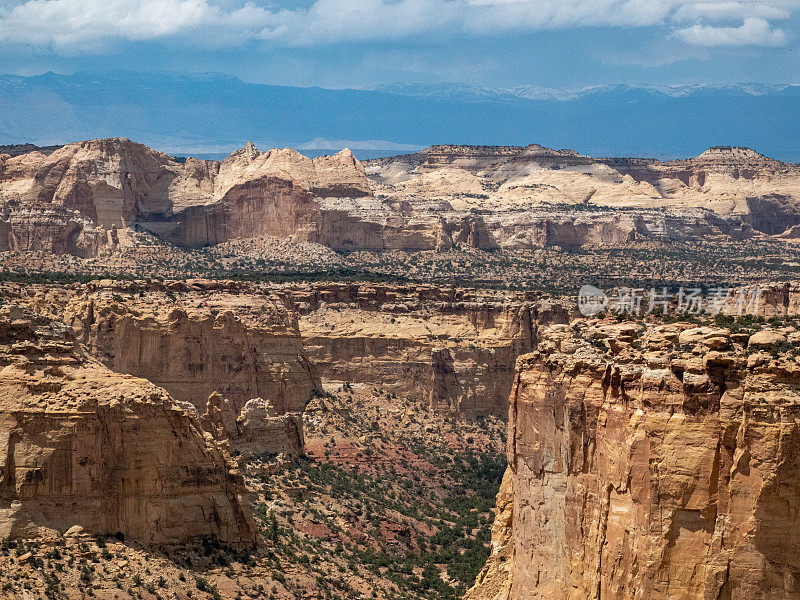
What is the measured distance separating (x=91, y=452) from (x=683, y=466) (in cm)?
2527

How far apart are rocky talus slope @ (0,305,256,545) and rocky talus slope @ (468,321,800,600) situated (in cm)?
1945

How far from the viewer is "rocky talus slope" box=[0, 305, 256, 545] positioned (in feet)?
190

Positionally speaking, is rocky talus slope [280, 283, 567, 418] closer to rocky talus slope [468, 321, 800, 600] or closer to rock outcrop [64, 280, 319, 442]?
rock outcrop [64, 280, 319, 442]

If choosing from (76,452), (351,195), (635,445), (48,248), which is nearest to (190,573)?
(76,452)

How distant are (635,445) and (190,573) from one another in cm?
2381

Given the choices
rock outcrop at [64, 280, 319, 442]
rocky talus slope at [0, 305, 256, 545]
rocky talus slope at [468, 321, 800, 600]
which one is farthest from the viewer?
rock outcrop at [64, 280, 319, 442]

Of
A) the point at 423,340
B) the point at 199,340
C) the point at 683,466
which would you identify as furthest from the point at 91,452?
the point at 423,340

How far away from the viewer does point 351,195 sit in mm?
197500

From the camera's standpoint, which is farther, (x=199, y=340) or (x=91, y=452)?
(x=199, y=340)

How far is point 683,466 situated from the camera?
1666 inches

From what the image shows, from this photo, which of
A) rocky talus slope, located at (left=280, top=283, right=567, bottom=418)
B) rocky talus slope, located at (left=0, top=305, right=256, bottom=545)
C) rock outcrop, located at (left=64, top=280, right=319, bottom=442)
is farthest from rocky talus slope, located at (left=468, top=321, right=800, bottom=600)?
rocky talus slope, located at (left=280, top=283, right=567, bottom=418)

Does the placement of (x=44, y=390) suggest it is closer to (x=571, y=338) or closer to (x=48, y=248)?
(x=571, y=338)

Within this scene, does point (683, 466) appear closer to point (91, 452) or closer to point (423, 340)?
point (91, 452)

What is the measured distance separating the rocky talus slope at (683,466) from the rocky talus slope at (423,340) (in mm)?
78195
